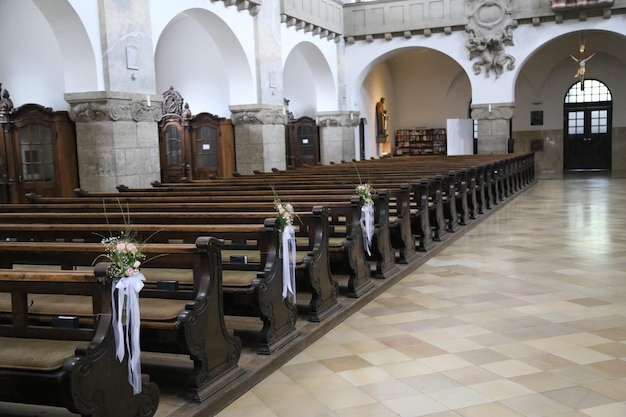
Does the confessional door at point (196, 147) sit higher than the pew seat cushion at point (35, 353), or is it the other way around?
the confessional door at point (196, 147)

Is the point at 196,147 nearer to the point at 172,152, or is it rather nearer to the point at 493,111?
the point at 172,152

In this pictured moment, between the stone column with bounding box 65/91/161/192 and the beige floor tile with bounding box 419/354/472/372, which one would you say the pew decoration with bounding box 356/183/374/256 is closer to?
the beige floor tile with bounding box 419/354/472/372

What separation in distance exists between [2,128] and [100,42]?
120 inches

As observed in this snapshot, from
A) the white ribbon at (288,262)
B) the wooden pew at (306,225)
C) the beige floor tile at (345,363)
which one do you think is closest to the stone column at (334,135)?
the wooden pew at (306,225)

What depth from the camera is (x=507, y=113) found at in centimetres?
1805

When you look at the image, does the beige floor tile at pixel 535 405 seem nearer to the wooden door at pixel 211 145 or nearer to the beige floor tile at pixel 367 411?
the beige floor tile at pixel 367 411

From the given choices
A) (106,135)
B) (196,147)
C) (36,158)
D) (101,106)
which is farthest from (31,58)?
(196,147)

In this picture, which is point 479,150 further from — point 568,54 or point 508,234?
point 508,234

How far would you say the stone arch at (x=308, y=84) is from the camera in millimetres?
18234

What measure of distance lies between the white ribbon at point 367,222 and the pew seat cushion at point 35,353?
333 centimetres

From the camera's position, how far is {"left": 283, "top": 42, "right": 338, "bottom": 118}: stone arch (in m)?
18.2

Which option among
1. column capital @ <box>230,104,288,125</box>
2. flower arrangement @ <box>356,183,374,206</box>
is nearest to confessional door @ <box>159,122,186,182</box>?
column capital @ <box>230,104,288,125</box>

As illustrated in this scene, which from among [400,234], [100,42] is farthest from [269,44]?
[400,234]

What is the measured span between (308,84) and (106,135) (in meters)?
10.4
